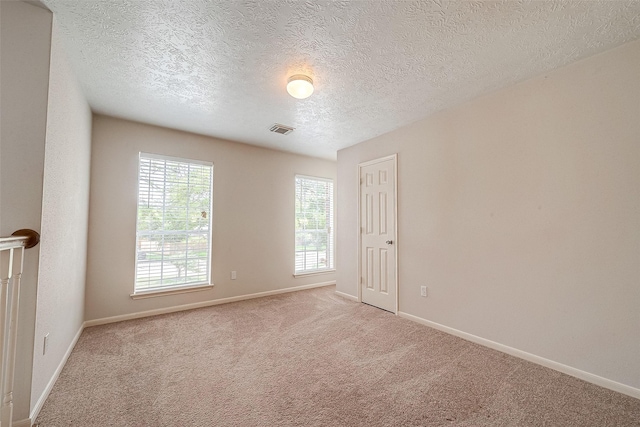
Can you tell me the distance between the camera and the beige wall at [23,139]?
5.00ft

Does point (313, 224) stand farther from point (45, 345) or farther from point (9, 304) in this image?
point (9, 304)

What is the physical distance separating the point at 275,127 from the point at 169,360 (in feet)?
9.28

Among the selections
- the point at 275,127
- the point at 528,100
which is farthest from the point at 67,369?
the point at 528,100

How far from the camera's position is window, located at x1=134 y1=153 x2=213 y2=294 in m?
3.37

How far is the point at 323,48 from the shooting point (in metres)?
1.95

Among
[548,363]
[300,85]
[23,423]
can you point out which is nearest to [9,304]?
[23,423]

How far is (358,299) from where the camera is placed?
3.99m

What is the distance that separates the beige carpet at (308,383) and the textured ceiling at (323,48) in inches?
98.3

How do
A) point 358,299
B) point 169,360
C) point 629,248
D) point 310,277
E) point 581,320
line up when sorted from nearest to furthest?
1. point 629,248
2. point 581,320
3. point 169,360
4. point 358,299
5. point 310,277

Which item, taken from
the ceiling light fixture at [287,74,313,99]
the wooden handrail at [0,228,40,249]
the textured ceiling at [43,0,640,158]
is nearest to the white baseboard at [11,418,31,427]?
the wooden handrail at [0,228,40,249]

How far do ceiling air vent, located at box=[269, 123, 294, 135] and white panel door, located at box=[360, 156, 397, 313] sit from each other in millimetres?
1246

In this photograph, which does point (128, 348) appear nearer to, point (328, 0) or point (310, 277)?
point (310, 277)

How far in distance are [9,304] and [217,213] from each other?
2.51m

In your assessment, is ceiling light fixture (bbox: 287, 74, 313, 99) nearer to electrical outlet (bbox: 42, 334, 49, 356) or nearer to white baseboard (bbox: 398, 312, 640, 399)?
electrical outlet (bbox: 42, 334, 49, 356)
